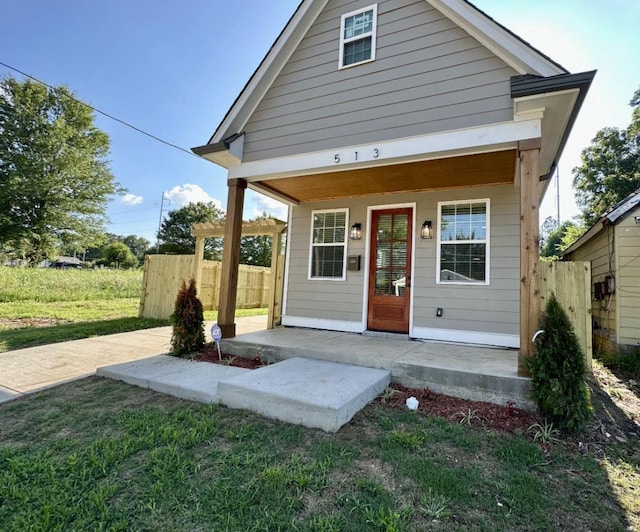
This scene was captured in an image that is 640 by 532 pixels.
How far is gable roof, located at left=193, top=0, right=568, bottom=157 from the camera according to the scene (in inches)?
151

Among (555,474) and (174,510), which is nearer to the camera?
(174,510)

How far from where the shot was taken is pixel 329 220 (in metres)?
6.80

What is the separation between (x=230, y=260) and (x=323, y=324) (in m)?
2.29

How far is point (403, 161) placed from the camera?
173 inches

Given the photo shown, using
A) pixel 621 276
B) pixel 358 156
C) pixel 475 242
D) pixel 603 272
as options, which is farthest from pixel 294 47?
pixel 603 272

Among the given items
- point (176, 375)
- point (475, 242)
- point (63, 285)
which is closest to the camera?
point (176, 375)

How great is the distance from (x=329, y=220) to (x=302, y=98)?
2.38 m

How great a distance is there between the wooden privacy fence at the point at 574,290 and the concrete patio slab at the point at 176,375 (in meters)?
4.20

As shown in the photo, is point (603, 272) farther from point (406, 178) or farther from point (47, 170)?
point (47, 170)

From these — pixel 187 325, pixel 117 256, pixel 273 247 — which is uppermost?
pixel 117 256

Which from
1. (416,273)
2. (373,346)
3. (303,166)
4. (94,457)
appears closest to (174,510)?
(94,457)

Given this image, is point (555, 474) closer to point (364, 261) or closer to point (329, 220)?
point (364, 261)

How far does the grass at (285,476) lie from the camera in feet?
5.89

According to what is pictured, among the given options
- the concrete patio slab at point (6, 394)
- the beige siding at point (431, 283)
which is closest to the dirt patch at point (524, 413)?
the beige siding at point (431, 283)
